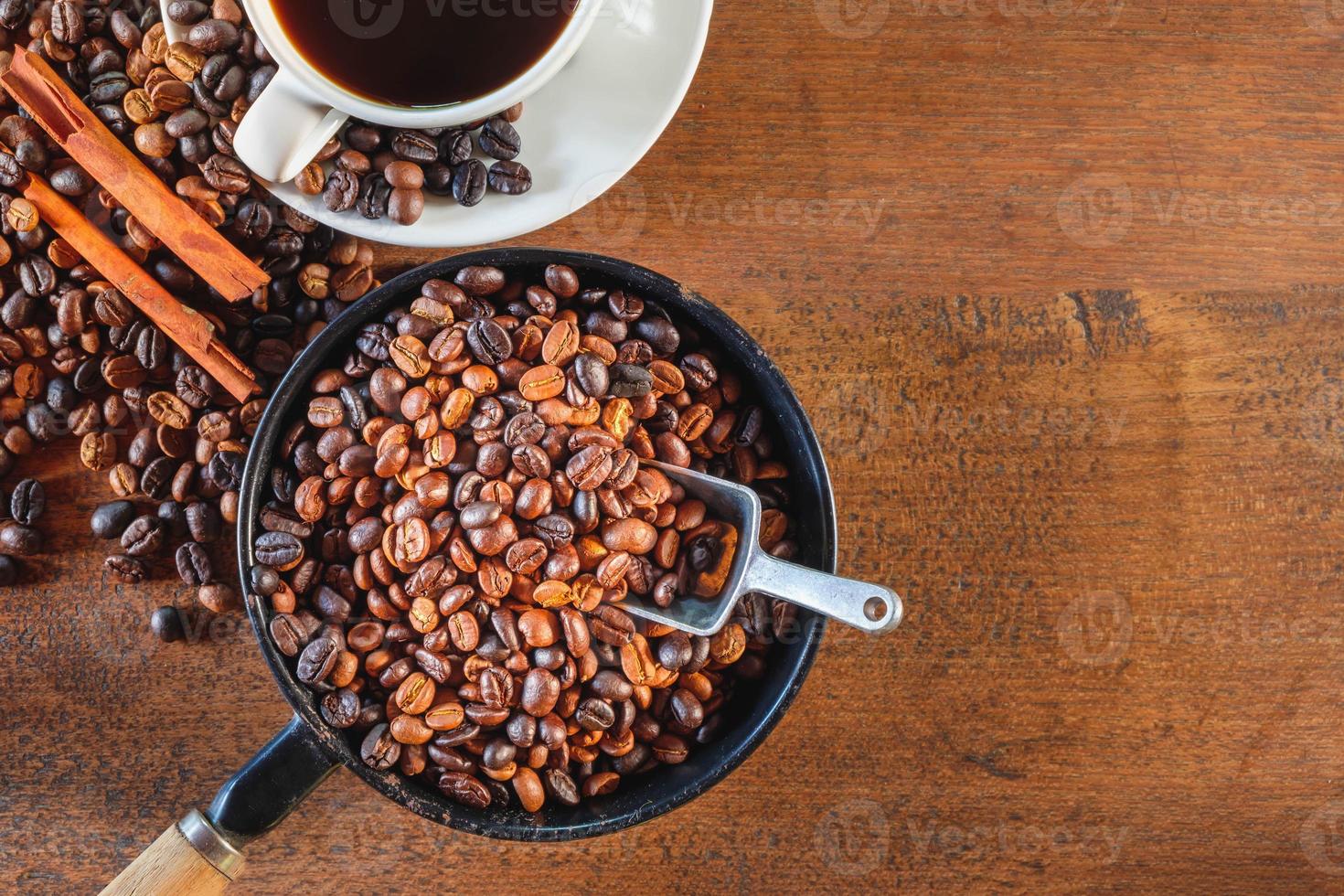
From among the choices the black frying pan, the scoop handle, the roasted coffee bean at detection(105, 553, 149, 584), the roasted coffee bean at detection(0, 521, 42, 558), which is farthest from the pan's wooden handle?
the scoop handle

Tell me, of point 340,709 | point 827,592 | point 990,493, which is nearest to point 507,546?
point 340,709

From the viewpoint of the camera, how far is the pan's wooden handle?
1.11 metres

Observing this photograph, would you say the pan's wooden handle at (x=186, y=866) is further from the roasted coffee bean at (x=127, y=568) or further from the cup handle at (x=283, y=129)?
the cup handle at (x=283, y=129)

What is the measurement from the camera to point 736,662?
1.27 m

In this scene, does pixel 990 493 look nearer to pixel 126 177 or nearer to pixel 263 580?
pixel 263 580

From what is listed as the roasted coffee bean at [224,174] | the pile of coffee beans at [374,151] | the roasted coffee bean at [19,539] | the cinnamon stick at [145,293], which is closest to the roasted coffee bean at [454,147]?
the pile of coffee beans at [374,151]

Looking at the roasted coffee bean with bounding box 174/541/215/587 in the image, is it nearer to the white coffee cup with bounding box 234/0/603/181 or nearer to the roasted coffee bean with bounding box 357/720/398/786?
the roasted coffee bean with bounding box 357/720/398/786

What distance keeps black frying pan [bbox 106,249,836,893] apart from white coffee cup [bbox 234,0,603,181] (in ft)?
0.55

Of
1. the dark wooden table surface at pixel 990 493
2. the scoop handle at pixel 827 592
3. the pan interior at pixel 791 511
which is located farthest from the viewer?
the dark wooden table surface at pixel 990 493

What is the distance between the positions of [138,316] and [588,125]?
0.69 meters

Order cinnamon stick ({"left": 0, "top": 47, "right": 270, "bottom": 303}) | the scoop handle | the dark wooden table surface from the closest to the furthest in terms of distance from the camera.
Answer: the scoop handle → cinnamon stick ({"left": 0, "top": 47, "right": 270, "bottom": 303}) → the dark wooden table surface

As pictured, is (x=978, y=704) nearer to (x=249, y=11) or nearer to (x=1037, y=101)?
(x=1037, y=101)

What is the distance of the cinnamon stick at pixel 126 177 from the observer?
130 centimetres

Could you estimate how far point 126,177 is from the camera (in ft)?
4.29
